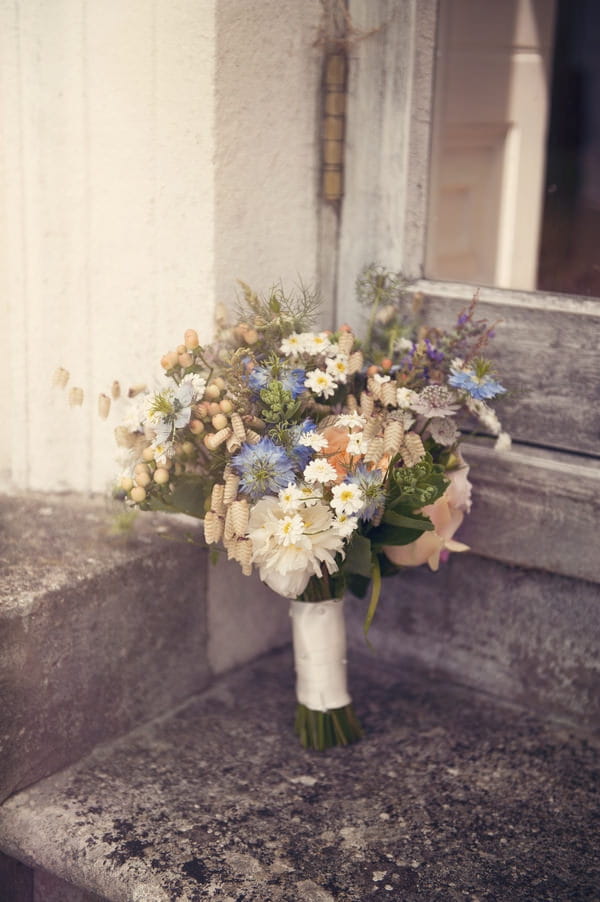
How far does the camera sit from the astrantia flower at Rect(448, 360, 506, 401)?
1.91 m

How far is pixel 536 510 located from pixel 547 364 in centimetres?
29

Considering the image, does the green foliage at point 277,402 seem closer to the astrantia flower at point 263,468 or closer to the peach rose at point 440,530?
the astrantia flower at point 263,468

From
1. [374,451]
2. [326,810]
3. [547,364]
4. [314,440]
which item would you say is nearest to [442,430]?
[374,451]

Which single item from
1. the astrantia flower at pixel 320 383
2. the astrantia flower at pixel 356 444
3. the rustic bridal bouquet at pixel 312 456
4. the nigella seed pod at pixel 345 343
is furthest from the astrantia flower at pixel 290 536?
the nigella seed pod at pixel 345 343

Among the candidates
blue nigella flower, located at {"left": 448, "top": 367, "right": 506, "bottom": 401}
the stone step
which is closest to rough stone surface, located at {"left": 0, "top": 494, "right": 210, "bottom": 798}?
the stone step

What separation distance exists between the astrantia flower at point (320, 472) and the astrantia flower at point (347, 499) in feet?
0.07

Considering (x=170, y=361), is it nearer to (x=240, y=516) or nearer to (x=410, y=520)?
(x=240, y=516)

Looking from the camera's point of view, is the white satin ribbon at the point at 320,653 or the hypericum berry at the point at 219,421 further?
the white satin ribbon at the point at 320,653

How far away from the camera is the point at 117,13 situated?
212cm

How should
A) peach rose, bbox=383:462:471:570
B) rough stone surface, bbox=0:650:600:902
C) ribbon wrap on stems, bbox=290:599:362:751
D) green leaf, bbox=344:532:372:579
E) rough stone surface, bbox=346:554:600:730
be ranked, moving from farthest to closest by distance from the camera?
rough stone surface, bbox=346:554:600:730 → ribbon wrap on stems, bbox=290:599:362:751 → peach rose, bbox=383:462:471:570 → green leaf, bbox=344:532:372:579 → rough stone surface, bbox=0:650:600:902

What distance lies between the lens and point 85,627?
2.01 m

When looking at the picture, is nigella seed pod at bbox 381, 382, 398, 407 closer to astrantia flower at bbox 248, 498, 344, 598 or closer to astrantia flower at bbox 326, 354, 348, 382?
astrantia flower at bbox 326, 354, 348, 382

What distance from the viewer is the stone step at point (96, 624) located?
1.91m

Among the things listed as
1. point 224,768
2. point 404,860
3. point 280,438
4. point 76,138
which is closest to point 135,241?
point 76,138
